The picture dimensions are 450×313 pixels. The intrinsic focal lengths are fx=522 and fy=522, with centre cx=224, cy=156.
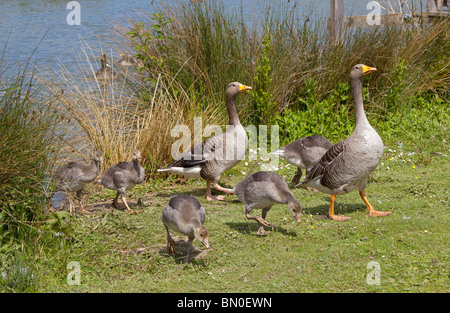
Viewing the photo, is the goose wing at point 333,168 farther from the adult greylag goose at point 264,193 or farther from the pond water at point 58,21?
the pond water at point 58,21

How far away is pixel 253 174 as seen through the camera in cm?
739

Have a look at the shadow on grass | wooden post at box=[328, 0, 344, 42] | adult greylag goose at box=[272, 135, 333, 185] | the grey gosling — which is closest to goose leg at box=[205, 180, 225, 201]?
adult greylag goose at box=[272, 135, 333, 185]

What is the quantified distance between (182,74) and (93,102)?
2.17 m

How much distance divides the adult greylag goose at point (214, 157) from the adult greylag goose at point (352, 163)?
1786mm

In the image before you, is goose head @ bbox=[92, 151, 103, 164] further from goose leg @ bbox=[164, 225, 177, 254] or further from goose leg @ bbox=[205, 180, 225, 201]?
goose leg @ bbox=[164, 225, 177, 254]

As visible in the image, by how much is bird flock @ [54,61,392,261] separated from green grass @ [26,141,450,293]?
0.34 m

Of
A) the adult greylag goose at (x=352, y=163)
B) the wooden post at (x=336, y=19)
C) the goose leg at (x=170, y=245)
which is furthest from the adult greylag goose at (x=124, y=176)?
the wooden post at (x=336, y=19)

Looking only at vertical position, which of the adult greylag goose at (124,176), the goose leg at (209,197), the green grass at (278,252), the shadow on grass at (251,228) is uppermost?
the adult greylag goose at (124,176)

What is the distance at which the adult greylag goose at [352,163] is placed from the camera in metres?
7.26

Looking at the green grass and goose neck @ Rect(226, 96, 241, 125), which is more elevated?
goose neck @ Rect(226, 96, 241, 125)

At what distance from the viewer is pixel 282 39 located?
41.5 feet

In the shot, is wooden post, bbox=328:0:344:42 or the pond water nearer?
wooden post, bbox=328:0:344:42

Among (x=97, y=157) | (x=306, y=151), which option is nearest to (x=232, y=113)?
(x=306, y=151)

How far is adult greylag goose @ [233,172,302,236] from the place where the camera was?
22.1 feet
